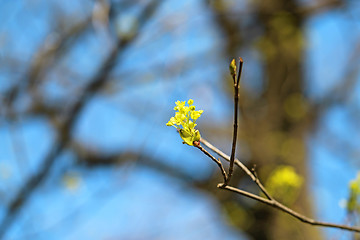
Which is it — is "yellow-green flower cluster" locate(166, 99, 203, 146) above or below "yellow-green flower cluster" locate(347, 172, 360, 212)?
below

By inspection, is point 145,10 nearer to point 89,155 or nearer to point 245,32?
point 245,32

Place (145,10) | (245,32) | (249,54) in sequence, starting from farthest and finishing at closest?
1. (249,54)
2. (245,32)
3. (145,10)

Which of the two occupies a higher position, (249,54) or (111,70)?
(249,54)

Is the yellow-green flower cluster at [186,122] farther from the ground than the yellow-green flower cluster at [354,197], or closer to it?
closer to it

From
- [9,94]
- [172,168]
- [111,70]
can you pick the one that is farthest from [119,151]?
[111,70]

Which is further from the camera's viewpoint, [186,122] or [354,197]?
[354,197]

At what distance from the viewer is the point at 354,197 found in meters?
1.09

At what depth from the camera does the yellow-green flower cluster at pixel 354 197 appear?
3.52ft

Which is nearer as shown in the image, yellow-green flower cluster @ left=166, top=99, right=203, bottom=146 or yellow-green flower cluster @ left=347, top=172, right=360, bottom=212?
yellow-green flower cluster @ left=166, top=99, right=203, bottom=146

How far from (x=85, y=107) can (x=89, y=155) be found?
2.35 metres

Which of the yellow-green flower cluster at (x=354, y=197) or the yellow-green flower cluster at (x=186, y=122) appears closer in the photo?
the yellow-green flower cluster at (x=186, y=122)

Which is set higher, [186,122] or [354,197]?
[354,197]

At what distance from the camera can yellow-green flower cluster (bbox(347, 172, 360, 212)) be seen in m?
1.07

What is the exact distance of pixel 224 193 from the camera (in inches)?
134
